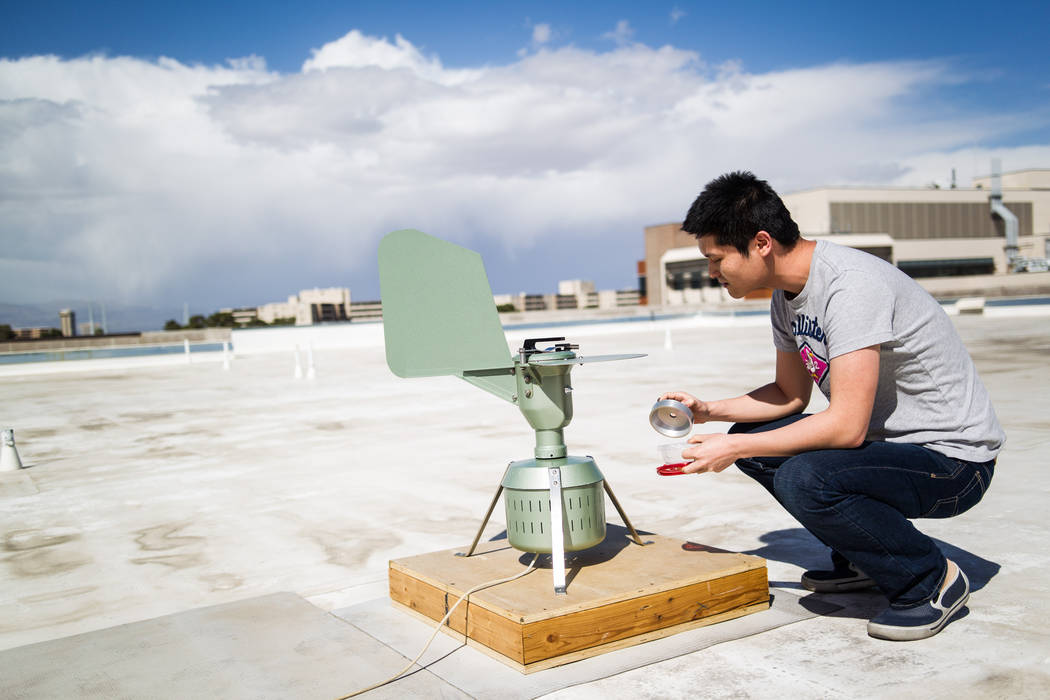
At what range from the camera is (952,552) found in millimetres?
3320

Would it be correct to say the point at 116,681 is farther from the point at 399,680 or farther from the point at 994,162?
the point at 994,162

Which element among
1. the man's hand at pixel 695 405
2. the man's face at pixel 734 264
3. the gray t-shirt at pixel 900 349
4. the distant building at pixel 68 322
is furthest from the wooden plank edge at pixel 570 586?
the distant building at pixel 68 322

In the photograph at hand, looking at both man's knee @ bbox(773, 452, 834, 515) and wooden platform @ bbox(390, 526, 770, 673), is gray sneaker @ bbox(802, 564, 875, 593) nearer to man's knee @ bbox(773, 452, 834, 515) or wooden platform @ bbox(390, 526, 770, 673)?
wooden platform @ bbox(390, 526, 770, 673)

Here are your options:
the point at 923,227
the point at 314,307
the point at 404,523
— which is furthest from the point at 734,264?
the point at 314,307

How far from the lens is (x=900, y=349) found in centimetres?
247

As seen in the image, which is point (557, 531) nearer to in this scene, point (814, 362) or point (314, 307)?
point (814, 362)

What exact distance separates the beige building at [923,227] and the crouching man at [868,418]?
75906 mm

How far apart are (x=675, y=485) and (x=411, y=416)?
4.58 meters

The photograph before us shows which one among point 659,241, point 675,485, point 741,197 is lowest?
point 675,485

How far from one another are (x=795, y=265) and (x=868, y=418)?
0.53 metres

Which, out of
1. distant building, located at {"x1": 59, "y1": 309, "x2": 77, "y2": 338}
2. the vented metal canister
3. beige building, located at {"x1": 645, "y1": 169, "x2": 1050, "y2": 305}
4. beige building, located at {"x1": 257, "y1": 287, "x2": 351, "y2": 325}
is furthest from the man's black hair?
beige building, located at {"x1": 257, "y1": 287, "x2": 351, "y2": 325}

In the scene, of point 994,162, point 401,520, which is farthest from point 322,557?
point 994,162

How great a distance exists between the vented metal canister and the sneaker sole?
90 cm

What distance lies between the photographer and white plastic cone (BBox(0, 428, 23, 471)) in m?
6.71
